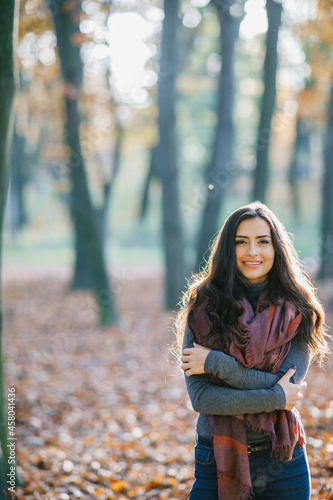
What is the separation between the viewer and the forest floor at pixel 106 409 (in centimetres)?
434

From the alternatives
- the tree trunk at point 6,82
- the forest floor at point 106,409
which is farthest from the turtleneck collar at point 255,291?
the tree trunk at point 6,82

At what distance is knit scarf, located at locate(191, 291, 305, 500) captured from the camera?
2.29 m

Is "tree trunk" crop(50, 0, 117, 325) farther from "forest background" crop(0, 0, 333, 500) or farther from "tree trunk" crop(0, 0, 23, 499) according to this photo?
"tree trunk" crop(0, 0, 23, 499)

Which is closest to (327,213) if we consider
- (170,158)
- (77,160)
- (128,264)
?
(170,158)

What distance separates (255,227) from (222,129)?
865 cm

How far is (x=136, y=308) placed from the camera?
1210 cm

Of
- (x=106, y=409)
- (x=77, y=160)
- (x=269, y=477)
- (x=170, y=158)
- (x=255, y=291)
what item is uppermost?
(x=170, y=158)

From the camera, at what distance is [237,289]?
2.50 m

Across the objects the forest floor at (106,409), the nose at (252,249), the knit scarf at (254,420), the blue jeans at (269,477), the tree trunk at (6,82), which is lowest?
the forest floor at (106,409)

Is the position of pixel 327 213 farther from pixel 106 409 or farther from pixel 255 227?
pixel 255 227

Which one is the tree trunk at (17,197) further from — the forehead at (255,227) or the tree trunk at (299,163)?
the forehead at (255,227)

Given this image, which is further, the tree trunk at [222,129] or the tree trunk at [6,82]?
the tree trunk at [222,129]

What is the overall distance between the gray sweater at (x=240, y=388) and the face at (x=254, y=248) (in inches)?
16.3

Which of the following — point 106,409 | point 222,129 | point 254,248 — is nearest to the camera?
point 254,248
